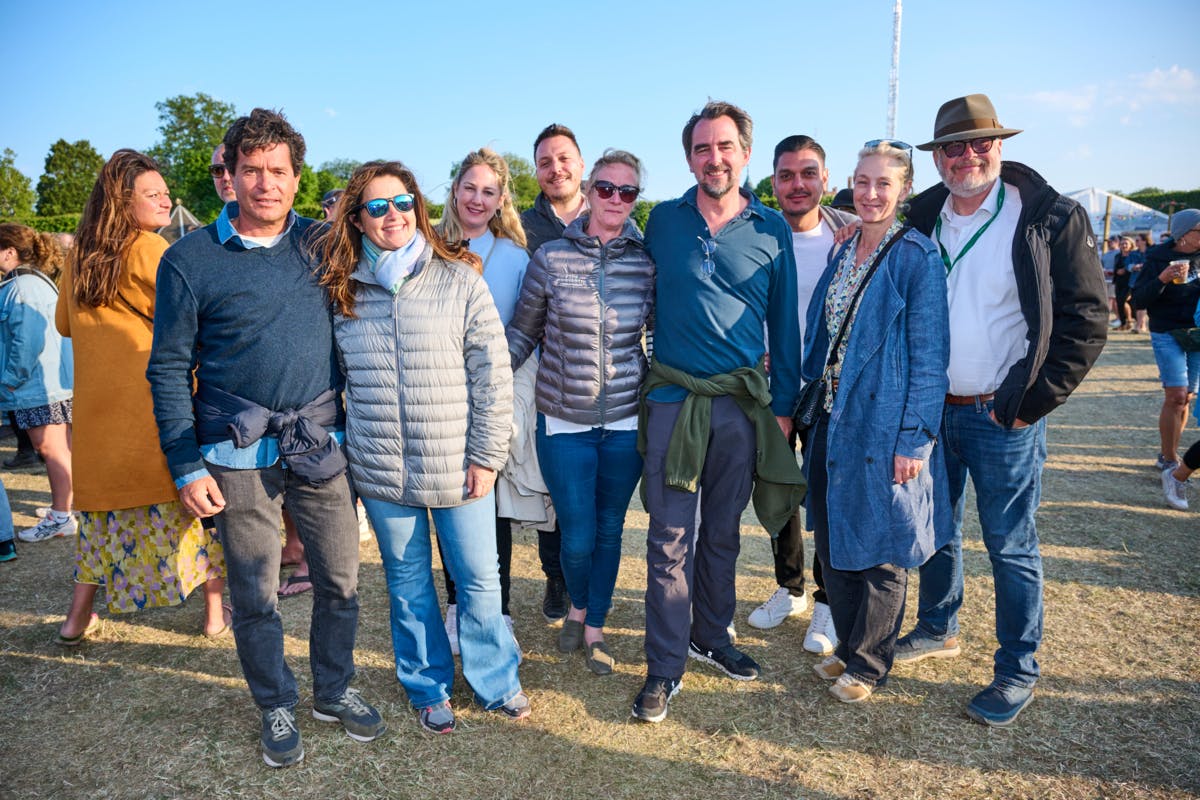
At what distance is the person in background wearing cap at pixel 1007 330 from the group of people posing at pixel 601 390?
12 mm

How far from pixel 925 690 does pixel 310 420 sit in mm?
3046

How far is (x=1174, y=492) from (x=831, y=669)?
4.31m

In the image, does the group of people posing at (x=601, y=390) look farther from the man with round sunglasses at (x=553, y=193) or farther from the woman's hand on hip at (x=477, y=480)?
the man with round sunglasses at (x=553, y=193)

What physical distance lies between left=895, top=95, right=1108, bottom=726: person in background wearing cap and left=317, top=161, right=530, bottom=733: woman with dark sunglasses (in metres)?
2.01

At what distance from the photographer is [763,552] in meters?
5.18

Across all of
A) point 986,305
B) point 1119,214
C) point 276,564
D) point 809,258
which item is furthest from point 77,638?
point 1119,214

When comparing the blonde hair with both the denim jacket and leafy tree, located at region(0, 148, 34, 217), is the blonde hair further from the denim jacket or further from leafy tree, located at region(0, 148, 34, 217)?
leafy tree, located at region(0, 148, 34, 217)

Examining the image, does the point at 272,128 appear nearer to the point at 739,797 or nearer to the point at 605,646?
the point at 605,646

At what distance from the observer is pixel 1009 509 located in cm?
299

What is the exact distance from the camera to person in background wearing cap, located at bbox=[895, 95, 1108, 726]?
276cm

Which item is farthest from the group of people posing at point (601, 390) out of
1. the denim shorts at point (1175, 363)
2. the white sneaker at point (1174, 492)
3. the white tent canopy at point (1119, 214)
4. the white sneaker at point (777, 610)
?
the white tent canopy at point (1119, 214)

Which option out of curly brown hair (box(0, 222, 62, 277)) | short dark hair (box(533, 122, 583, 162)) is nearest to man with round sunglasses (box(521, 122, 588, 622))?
short dark hair (box(533, 122, 583, 162))

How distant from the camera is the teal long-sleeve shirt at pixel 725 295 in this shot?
3074mm

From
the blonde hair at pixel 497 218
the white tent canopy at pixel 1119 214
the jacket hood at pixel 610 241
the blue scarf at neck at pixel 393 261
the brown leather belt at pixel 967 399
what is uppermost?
the white tent canopy at pixel 1119 214
